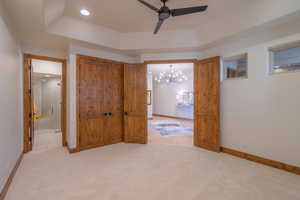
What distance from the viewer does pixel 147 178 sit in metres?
2.32

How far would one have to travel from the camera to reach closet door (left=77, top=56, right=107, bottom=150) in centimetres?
355

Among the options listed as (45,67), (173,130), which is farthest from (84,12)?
(173,130)

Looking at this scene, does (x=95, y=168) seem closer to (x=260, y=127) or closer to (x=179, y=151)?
(x=179, y=151)

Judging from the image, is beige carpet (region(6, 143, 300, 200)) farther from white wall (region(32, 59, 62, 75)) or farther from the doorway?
the doorway

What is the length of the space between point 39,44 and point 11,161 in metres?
2.60

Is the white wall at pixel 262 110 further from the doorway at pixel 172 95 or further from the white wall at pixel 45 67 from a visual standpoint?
the white wall at pixel 45 67

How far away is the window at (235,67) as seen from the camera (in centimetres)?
336

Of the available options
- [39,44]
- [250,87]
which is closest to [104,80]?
[39,44]

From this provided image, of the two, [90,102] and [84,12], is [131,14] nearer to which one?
[84,12]

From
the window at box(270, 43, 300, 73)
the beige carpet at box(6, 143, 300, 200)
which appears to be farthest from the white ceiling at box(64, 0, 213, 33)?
the beige carpet at box(6, 143, 300, 200)

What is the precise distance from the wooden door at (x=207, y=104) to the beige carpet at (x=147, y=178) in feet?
1.51

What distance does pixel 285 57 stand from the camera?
9.21 ft

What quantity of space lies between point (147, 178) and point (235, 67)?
10.8ft

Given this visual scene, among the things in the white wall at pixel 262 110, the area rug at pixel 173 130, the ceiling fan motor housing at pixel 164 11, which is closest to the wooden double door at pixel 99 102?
the area rug at pixel 173 130
